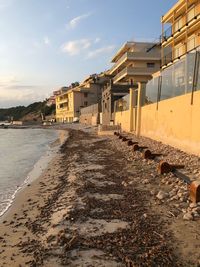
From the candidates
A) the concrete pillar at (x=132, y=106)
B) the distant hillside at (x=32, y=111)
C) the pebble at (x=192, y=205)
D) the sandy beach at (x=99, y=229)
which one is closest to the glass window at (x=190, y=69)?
the sandy beach at (x=99, y=229)

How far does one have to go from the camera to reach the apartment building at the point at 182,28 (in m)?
29.9

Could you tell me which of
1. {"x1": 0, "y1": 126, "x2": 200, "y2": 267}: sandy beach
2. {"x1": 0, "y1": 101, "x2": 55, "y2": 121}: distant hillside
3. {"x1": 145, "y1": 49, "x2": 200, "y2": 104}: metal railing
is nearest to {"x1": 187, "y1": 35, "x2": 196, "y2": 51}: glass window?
{"x1": 145, "y1": 49, "x2": 200, "y2": 104}: metal railing

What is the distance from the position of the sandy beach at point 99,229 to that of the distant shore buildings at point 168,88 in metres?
4.16

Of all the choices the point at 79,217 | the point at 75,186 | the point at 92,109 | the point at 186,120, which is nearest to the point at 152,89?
the point at 186,120

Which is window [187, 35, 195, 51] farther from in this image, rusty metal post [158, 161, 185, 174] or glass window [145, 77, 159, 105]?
rusty metal post [158, 161, 185, 174]

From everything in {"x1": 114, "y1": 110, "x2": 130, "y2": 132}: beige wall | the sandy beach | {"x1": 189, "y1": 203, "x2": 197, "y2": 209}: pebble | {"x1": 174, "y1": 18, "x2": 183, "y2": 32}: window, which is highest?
{"x1": 174, "y1": 18, "x2": 183, "y2": 32}: window

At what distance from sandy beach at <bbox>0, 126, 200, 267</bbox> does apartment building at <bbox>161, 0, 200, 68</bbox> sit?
2198cm

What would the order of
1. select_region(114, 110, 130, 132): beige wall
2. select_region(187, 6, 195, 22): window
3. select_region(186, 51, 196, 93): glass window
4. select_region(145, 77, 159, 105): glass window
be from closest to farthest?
1. select_region(186, 51, 196, 93): glass window
2. select_region(145, 77, 159, 105): glass window
3. select_region(114, 110, 130, 132): beige wall
4. select_region(187, 6, 195, 22): window

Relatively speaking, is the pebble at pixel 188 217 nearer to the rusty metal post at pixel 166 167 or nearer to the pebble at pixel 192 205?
the pebble at pixel 192 205

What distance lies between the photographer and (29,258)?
5.40m

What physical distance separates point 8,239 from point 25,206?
9.09ft

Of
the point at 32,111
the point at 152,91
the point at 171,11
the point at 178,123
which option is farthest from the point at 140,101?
the point at 32,111

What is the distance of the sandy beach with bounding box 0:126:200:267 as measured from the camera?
5.09 meters

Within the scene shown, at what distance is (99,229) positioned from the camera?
247 inches
